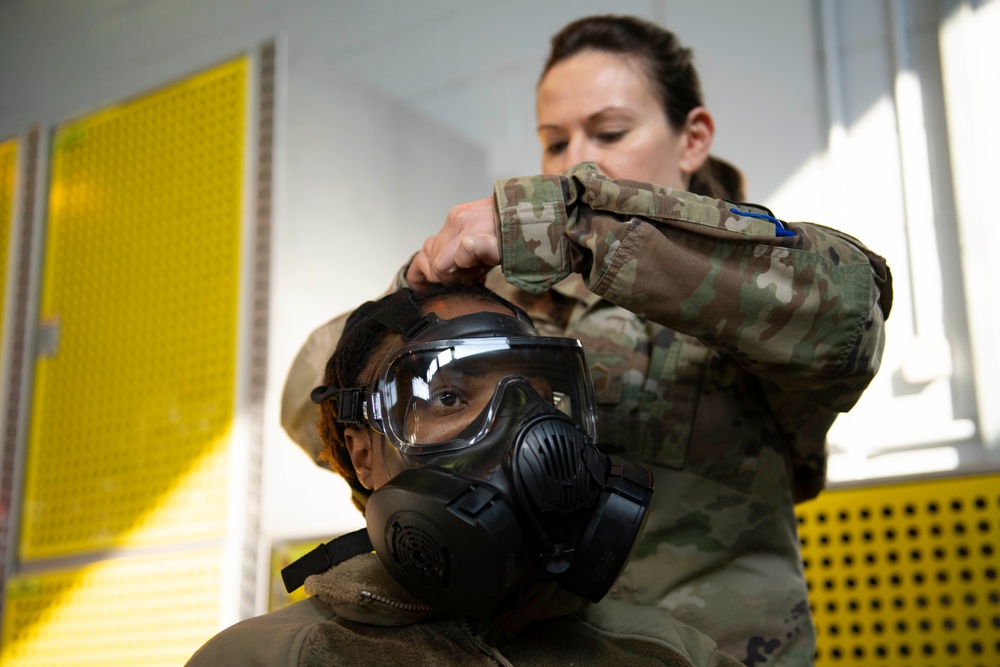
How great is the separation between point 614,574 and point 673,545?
0.35 m

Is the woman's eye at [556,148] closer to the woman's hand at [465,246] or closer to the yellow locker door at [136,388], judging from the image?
the woman's hand at [465,246]

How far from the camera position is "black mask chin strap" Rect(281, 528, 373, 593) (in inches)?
50.0

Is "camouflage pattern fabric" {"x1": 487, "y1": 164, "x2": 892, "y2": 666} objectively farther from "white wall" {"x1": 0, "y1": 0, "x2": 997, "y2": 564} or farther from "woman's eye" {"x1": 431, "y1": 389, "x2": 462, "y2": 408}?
"white wall" {"x1": 0, "y1": 0, "x2": 997, "y2": 564}

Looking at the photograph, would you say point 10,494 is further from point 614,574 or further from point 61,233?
point 614,574

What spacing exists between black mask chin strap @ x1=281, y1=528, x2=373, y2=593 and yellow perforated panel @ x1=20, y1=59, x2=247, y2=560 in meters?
0.99

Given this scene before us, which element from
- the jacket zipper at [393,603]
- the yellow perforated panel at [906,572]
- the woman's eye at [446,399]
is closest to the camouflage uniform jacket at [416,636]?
the jacket zipper at [393,603]

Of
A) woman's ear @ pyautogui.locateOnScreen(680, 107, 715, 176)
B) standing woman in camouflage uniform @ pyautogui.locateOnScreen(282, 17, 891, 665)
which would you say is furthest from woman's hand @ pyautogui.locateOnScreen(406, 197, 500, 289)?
woman's ear @ pyautogui.locateOnScreen(680, 107, 715, 176)

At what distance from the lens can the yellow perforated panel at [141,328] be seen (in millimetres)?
2277

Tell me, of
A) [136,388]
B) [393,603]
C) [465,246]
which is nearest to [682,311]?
[465,246]

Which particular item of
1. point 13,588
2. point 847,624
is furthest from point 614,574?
point 13,588

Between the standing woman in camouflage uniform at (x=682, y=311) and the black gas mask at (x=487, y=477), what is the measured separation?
121 millimetres

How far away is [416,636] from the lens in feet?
3.90

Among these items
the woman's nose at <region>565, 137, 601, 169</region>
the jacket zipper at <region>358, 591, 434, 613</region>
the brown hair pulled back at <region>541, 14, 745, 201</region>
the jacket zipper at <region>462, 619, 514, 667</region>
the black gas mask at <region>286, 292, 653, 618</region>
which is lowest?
the jacket zipper at <region>462, 619, 514, 667</region>

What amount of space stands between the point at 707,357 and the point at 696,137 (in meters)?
0.45
